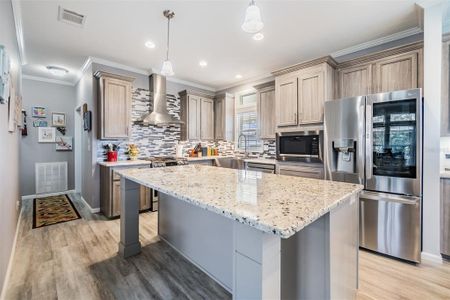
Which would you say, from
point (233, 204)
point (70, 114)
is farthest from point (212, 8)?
point (70, 114)

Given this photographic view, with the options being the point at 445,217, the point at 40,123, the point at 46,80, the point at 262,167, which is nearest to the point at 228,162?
the point at 262,167

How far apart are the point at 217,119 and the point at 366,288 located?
4.23 m

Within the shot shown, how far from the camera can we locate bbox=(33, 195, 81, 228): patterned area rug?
11.2 ft

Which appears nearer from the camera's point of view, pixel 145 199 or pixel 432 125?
pixel 432 125

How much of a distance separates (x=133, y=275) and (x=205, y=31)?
2928mm

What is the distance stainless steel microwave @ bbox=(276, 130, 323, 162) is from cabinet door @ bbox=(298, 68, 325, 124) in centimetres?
21

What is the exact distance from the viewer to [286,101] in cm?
351

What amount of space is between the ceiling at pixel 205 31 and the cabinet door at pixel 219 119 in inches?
48.2

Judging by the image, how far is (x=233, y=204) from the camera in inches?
42.6

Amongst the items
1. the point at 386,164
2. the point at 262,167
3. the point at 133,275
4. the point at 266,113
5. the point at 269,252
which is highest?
the point at 266,113

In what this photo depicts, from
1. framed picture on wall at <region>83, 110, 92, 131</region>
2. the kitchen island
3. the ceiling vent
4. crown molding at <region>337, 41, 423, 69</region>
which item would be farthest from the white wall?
framed picture on wall at <region>83, 110, 92, 131</region>

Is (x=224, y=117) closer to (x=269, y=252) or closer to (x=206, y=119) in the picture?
(x=206, y=119)

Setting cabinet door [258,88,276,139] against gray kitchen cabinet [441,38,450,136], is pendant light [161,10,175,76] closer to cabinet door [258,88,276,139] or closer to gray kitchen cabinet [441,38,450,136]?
cabinet door [258,88,276,139]

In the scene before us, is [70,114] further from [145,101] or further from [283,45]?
[283,45]
